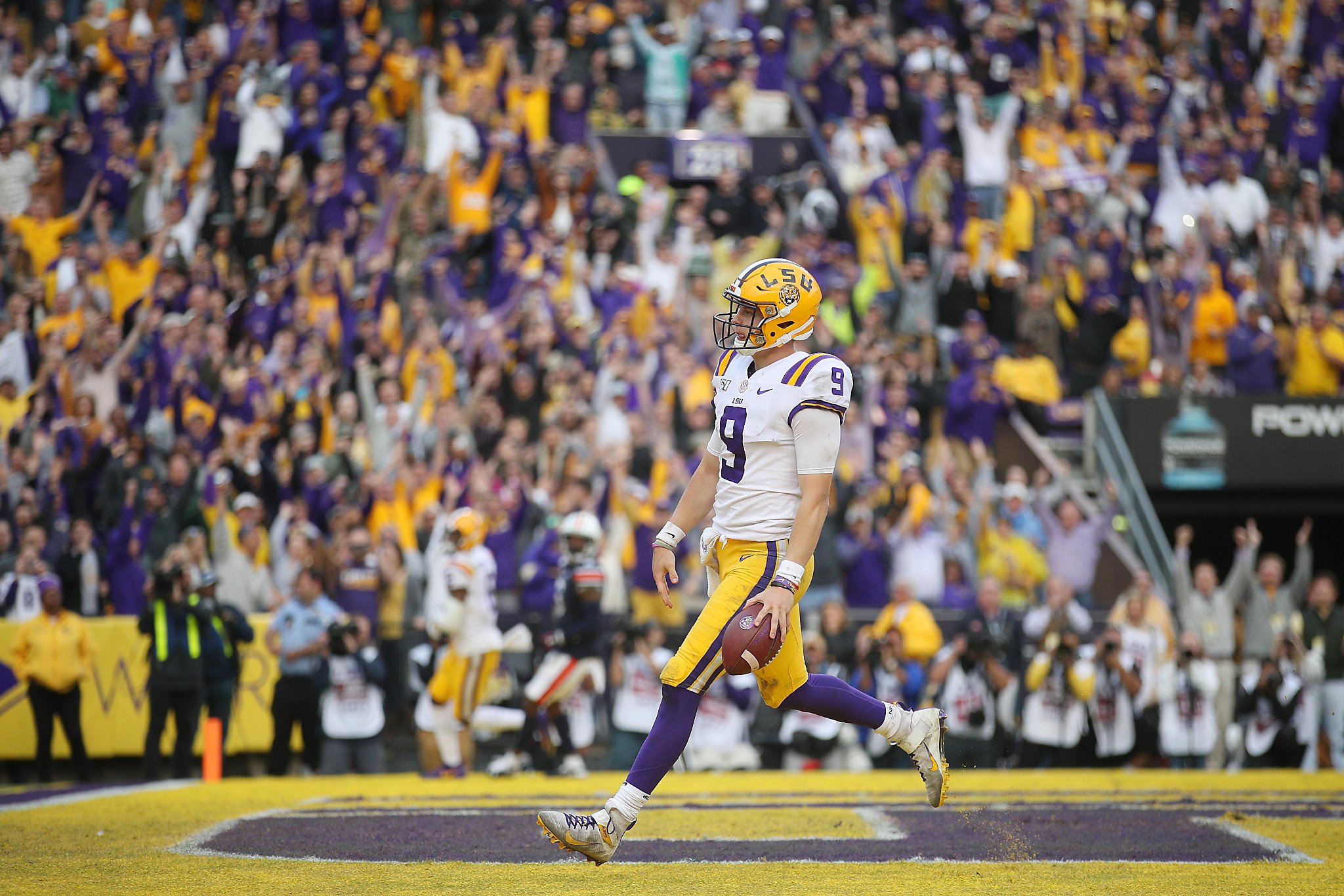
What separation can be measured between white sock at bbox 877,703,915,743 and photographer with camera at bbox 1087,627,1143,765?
263 inches

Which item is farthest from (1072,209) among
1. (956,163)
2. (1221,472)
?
(1221,472)

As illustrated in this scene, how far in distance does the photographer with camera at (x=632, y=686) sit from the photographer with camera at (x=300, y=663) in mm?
2089

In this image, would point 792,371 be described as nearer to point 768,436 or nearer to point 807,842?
point 768,436

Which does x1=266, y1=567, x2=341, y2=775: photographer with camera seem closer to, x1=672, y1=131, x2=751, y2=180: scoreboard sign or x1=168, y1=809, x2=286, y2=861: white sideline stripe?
x1=168, y1=809, x2=286, y2=861: white sideline stripe

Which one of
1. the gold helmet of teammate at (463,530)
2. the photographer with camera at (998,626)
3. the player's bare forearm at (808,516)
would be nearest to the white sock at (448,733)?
the gold helmet of teammate at (463,530)

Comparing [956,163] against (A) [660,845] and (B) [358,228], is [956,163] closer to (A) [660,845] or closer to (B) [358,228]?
(B) [358,228]

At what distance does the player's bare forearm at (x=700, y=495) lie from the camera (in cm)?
606

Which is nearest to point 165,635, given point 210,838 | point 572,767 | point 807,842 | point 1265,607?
point 572,767

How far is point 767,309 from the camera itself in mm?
5902

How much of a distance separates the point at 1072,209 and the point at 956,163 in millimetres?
1301

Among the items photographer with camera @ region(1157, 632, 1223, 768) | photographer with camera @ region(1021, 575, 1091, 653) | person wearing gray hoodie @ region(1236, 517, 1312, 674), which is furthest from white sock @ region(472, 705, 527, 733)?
person wearing gray hoodie @ region(1236, 517, 1312, 674)

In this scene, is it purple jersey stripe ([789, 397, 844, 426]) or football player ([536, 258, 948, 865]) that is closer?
football player ([536, 258, 948, 865])

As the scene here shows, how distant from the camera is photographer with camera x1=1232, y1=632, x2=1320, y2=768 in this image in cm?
1249

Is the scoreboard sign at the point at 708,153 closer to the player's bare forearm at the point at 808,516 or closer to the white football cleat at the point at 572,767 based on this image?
the white football cleat at the point at 572,767
